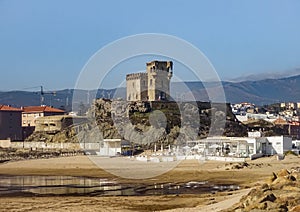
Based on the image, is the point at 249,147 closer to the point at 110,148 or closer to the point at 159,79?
the point at 110,148

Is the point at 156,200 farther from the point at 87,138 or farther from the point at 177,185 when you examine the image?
the point at 87,138

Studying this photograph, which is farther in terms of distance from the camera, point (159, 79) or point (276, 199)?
point (159, 79)

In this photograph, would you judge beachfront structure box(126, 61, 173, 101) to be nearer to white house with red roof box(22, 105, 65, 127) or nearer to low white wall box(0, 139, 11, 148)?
→ white house with red roof box(22, 105, 65, 127)

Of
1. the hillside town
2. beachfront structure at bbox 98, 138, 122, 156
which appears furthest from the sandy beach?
beachfront structure at bbox 98, 138, 122, 156

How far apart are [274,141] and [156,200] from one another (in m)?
30.1

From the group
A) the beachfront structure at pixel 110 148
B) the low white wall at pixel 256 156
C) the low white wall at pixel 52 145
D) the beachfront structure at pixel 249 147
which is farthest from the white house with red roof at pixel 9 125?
the low white wall at pixel 256 156

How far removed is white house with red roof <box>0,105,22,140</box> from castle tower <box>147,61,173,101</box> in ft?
72.1

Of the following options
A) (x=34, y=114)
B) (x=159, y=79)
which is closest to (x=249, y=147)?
(x=159, y=79)

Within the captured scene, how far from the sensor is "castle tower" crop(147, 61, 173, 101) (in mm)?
94406

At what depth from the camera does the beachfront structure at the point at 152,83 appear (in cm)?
9462

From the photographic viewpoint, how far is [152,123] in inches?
3113

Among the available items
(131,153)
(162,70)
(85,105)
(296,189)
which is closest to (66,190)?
(296,189)

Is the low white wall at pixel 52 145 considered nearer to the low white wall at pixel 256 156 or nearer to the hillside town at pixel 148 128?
the hillside town at pixel 148 128

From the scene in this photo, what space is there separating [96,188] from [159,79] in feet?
225
